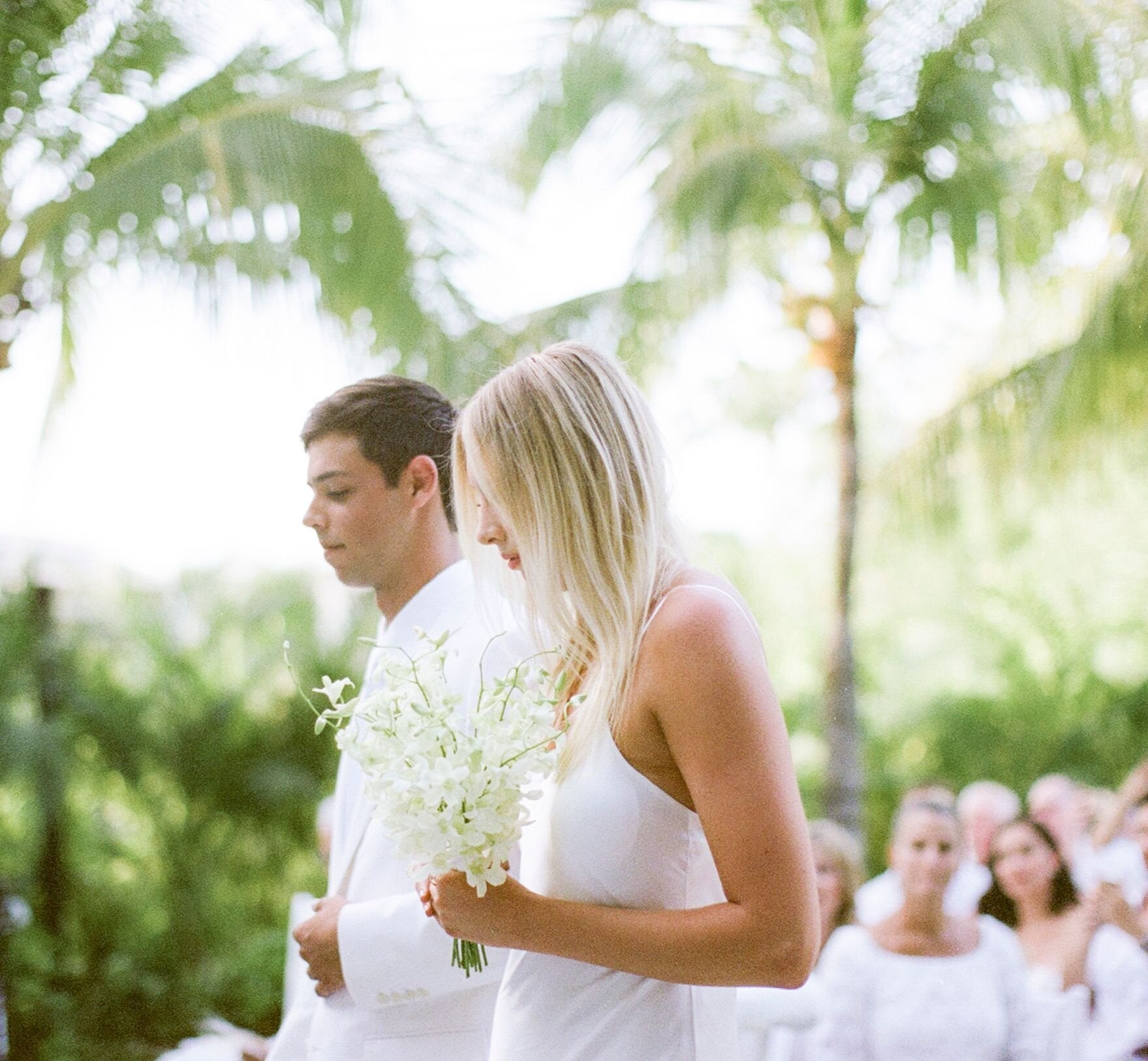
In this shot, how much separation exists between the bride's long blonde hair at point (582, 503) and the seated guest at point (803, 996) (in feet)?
2.44

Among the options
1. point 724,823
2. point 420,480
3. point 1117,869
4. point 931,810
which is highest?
point 420,480

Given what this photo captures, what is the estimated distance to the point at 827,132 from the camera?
21.9 feet

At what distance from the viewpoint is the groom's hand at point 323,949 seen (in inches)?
83.2

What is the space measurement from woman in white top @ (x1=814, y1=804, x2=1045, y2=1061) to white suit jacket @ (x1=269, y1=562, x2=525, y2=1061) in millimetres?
2172

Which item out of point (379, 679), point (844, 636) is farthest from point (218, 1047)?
point (844, 636)

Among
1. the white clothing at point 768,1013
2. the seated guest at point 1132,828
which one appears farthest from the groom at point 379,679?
the seated guest at point 1132,828

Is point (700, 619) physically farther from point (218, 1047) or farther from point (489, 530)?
point (218, 1047)

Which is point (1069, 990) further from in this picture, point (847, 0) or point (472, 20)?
point (472, 20)

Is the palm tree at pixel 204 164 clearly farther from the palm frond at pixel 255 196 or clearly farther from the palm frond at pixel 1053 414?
the palm frond at pixel 1053 414

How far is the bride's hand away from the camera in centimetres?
174

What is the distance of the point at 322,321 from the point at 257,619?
14.9 ft

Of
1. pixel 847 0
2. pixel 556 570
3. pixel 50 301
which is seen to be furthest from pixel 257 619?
pixel 556 570

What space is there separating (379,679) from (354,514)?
11.9 inches

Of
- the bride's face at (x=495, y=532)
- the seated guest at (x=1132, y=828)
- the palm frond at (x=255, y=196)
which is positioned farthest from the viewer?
the palm frond at (x=255, y=196)
